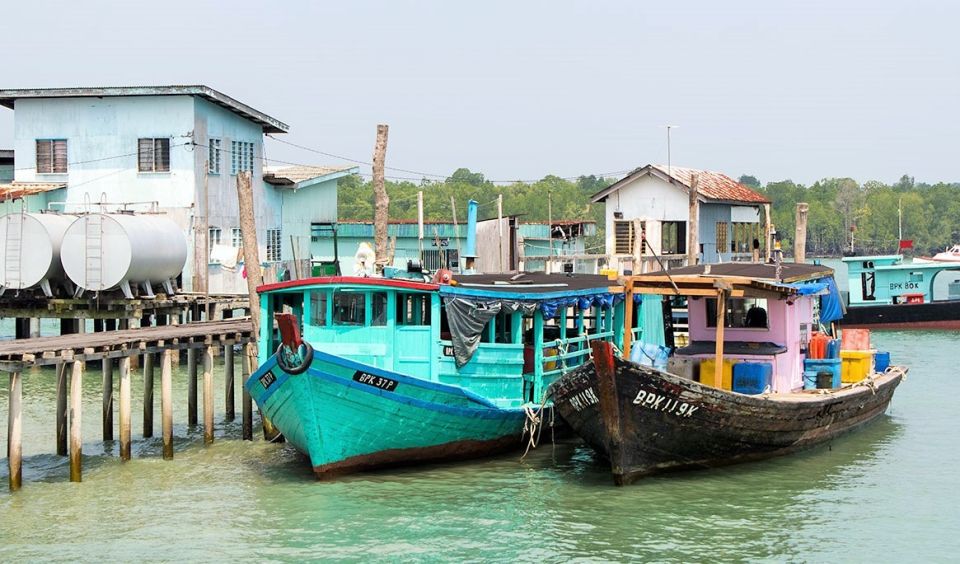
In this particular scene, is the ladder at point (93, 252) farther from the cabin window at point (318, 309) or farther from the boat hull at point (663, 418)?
the boat hull at point (663, 418)

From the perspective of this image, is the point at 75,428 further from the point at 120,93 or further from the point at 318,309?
the point at 120,93

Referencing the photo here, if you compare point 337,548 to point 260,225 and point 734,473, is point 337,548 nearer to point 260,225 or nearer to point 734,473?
point 734,473

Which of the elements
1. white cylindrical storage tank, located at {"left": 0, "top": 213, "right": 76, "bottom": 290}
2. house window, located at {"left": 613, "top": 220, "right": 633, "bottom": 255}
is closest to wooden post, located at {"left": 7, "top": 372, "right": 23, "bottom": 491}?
white cylindrical storage tank, located at {"left": 0, "top": 213, "right": 76, "bottom": 290}

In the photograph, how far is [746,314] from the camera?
21.3 m

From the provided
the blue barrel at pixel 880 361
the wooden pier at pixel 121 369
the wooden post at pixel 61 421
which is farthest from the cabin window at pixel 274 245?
the blue barrel at pixel 880 361

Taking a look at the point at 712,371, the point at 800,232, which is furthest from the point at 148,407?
the point at 800,232

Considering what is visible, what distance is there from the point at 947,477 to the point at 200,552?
12222 millimetres

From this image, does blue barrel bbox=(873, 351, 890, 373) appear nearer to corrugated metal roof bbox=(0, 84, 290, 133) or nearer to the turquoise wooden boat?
the turquoise wooden boat

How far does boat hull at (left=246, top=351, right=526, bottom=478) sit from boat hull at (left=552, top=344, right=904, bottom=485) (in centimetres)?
169

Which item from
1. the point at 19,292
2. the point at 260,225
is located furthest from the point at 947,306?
the point at 19,292

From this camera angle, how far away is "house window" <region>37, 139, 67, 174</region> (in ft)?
119

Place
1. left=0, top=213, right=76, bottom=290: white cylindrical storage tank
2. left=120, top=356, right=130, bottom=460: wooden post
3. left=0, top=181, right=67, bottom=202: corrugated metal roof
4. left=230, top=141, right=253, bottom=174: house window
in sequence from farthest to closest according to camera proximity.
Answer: left=230, top=141, right=253, bottom=174: house window, left=0, top=181, right=67, bottom=202: corrugated metal roof, left=0, top=213, right=76, bottom=290: white cylindrical storage tank, left=120, top=356, right=130, bottom=460: wooden post

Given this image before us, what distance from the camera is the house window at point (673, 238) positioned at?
45.0 meters

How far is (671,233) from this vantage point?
46.2m
